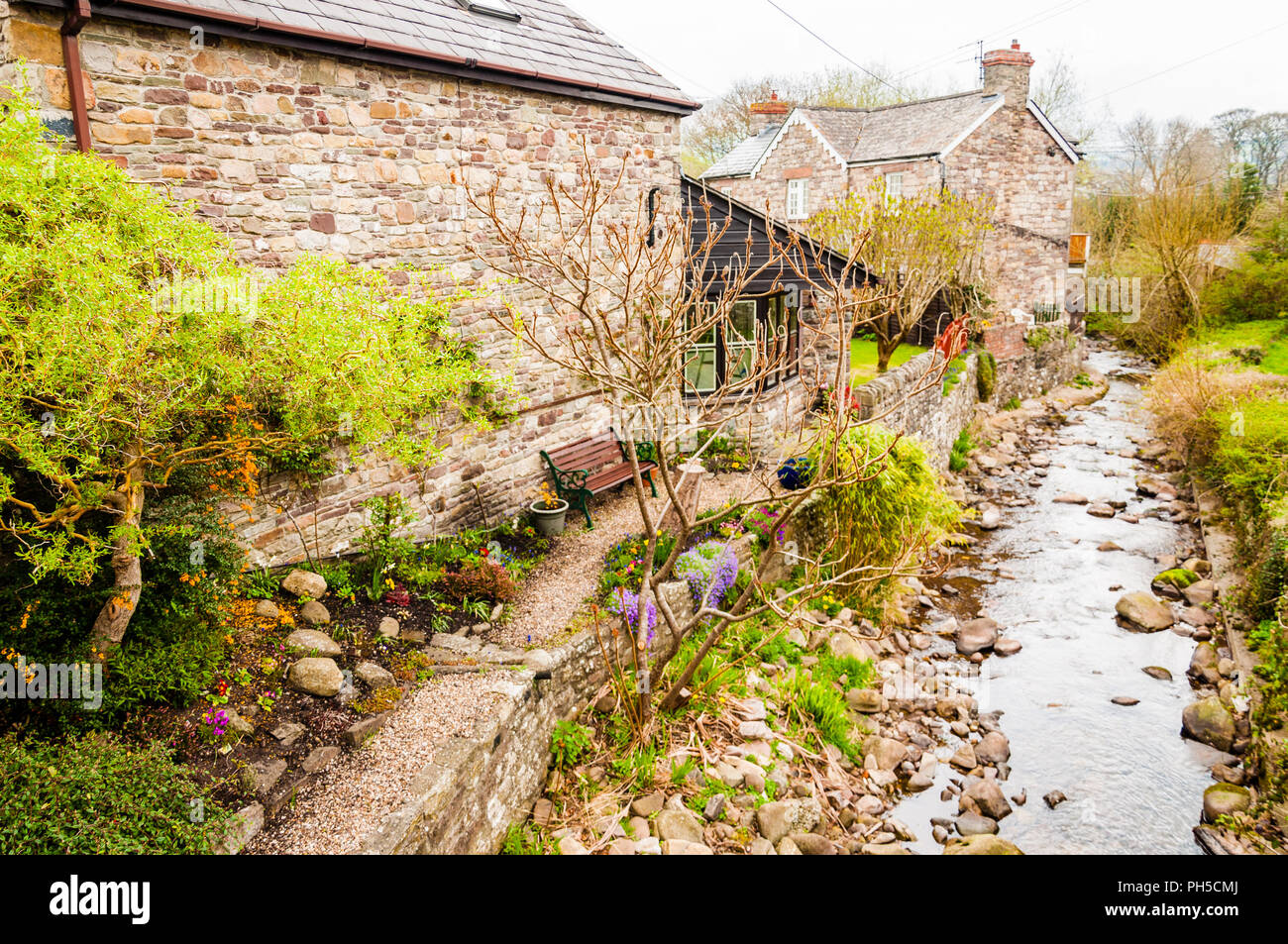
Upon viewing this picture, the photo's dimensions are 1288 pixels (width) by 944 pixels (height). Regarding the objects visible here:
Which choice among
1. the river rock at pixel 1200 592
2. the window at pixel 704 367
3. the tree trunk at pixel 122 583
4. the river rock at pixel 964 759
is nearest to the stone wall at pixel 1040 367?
the river rock at pixel 1200 592

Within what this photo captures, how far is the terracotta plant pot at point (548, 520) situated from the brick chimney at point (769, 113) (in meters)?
19.5

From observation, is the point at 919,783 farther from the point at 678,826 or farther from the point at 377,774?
the point at 377,774

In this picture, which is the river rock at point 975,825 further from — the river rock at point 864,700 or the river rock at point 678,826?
the river rock at point 678,826

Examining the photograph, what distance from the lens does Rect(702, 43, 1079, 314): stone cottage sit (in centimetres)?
2113

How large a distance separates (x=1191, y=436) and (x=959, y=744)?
1069cm

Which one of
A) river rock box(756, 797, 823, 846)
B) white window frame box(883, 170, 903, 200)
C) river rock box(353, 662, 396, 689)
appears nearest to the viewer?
river rock box(353, 662, 396, 689)

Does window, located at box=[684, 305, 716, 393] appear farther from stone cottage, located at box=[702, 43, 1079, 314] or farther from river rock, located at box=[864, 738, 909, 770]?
stone cottage, located at box=[702, 43, 1079, 314]

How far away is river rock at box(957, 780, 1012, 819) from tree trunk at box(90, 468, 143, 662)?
678cm

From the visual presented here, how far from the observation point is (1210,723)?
8109 millimetres

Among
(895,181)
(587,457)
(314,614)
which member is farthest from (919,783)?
(895,181)

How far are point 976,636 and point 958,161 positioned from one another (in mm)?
15221

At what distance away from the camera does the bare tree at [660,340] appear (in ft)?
19.8

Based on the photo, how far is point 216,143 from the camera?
6.19m

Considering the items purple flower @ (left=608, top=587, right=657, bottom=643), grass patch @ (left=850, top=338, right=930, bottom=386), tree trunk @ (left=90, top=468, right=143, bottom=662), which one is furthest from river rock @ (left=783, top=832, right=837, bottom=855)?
grass patch @ (left=850, top=338, right=930, bottom=386)
